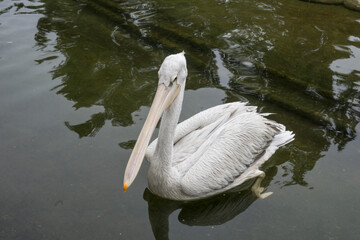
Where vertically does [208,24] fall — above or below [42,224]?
above

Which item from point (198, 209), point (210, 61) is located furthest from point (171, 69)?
point (210, 61)

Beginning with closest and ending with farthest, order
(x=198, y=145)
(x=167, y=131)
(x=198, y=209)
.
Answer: (x=167, y=131), (x=198, y=209), (x=198, y=145)

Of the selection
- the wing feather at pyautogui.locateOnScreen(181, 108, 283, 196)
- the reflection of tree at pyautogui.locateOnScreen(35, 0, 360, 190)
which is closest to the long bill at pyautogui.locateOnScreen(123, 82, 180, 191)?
the wing feather at pyautogui.locateOnScreen(181, 108, 283, 196)

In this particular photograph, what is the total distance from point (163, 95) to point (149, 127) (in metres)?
0.25

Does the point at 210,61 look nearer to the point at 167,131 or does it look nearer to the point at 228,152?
the point at 228,152

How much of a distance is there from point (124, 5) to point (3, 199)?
4105 mm

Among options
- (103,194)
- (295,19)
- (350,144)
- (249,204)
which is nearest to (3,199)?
(103,194)

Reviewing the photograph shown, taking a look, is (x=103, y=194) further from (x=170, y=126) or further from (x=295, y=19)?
(x=295, y=19)

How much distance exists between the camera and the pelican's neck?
9.30 feet

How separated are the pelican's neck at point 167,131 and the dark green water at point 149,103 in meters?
0.40

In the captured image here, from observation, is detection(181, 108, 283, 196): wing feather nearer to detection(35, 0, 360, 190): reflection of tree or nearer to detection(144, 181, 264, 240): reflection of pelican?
detection(144, 181, 264, 240): reflection of pelican

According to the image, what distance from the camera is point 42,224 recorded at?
2906 mm

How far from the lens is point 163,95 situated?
267 cm

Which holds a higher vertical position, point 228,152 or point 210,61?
point 228,152
